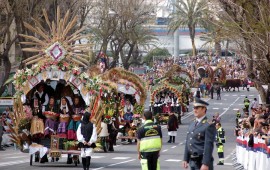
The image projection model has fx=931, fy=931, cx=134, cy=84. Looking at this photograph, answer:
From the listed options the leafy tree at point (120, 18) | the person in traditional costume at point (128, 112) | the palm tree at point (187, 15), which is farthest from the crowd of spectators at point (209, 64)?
the person in traditional costume at point (128, 112)

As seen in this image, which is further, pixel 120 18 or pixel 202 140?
pixel 120 18

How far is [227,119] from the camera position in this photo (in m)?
63.4

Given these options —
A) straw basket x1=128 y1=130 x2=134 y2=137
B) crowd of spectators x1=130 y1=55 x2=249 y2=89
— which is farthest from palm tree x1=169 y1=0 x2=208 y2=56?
straw basket x1=128 y1=130 x2=134 y2=137

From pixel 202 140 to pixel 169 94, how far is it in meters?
45.1

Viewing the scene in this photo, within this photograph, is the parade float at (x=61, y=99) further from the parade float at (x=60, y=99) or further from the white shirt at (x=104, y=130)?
the white shirt at (x=104, y=130)

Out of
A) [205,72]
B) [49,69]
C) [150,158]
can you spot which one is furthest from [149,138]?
[205,72]

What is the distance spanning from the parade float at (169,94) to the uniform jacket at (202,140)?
40.4m

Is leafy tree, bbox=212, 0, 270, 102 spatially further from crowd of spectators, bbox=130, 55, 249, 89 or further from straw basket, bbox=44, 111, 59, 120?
crowd of spectators, bbox=130, 55, 249, 89

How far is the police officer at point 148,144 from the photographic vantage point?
19.5 m

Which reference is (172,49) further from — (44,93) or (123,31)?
(44,93)

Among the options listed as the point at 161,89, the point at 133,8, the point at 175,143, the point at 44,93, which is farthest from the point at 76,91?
the point at 133,8

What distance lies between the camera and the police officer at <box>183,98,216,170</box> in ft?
49.3

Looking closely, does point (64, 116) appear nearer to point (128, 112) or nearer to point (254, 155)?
point (254, 155)

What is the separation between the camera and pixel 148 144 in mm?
19625
